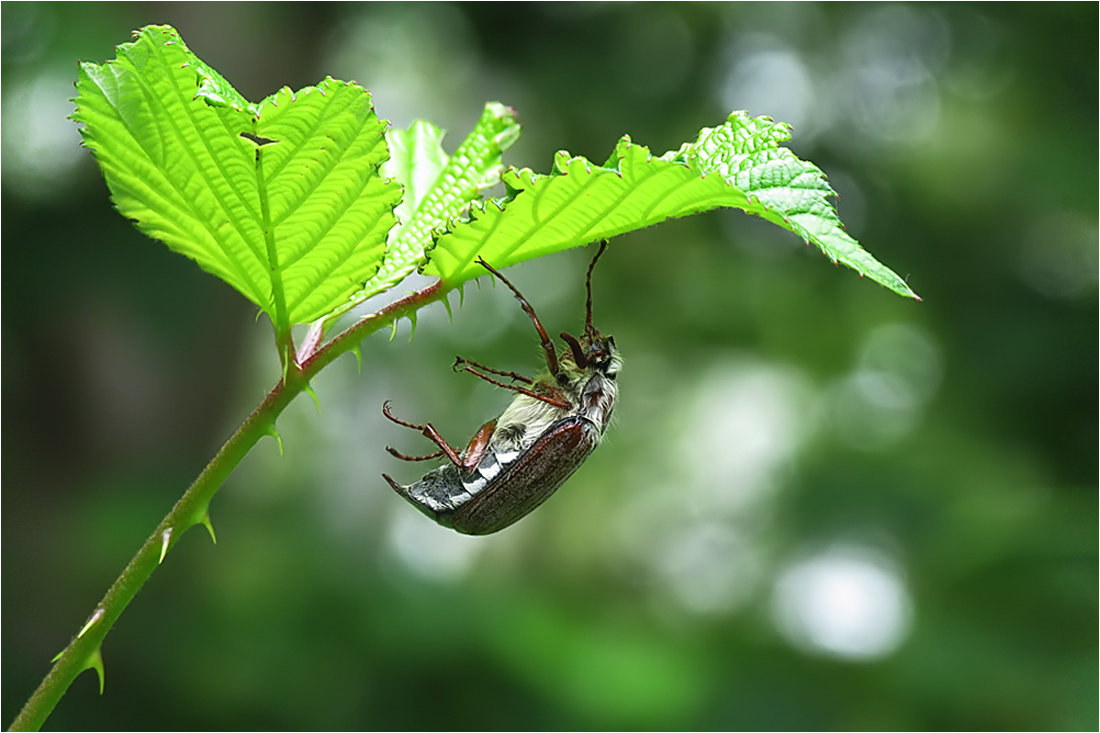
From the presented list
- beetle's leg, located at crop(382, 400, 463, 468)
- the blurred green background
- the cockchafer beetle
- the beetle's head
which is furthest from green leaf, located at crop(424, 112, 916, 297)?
the blurred green background

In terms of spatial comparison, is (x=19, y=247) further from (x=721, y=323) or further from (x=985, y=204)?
(x=985, y=204)

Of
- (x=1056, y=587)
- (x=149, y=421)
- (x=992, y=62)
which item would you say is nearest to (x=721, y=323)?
(x=992, y=62)

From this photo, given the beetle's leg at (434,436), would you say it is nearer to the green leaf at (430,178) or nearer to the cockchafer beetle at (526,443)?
the cockchafer beetle at (526,443)

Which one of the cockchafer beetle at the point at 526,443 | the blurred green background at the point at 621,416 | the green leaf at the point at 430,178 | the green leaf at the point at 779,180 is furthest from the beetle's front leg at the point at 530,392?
the blurred green background at the point at 621,416

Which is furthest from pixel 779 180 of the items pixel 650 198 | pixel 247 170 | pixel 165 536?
pixel 165 536

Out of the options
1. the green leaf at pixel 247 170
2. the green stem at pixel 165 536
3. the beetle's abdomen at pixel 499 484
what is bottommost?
the green stem at pixel 165 536

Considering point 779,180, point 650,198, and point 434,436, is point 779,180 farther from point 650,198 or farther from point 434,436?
point 434,436

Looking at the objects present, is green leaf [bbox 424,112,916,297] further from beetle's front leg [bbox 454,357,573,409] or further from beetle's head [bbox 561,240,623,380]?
beetle's head [bbox 561,240,623,380]
